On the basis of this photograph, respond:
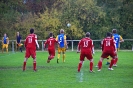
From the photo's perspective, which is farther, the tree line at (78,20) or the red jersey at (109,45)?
the tree line at (78,20)

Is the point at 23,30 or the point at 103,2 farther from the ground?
the point at 103,2

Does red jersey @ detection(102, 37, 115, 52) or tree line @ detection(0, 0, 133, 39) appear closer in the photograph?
red jersey @ detection(102, 37, 115, 52)

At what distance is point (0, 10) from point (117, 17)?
15.8 meters

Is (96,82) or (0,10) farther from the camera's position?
(0,10)

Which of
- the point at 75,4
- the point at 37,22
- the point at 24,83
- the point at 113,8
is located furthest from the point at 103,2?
the point at 24,83

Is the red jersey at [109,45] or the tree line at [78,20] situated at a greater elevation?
the tree line at [78,20]

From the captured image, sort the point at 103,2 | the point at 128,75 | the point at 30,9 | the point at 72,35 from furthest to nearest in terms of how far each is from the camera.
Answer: the point at 30,9 < the point at 103,2 < the point at 72,35 < the point at 128,75

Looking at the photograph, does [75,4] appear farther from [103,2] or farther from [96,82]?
[96,82]

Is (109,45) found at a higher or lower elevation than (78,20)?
lower

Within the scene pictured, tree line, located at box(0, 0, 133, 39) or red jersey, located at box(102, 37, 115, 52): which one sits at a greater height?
tree line, located at box(0, 0, 133, 39)

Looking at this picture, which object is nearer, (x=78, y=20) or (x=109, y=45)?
(x=109, y=45)

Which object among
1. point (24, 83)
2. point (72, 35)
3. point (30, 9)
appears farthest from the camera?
point (30, 9)

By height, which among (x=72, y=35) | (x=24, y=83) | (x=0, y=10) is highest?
(x=0, y=10)

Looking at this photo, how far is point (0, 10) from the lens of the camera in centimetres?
4456
